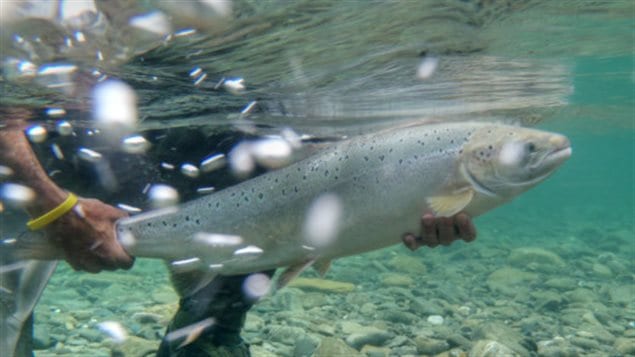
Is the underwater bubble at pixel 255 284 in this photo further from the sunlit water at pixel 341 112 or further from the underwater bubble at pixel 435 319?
the underwater bubble at pixel 435 319

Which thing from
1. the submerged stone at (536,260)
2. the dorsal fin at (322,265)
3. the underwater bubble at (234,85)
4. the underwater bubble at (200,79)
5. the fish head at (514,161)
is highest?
the submerged stone at (536,260)

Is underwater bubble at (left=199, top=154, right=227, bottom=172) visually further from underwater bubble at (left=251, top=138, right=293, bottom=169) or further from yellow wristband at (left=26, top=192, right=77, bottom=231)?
yellow wristband at (left=26, top=192, right=77, bottom=231)

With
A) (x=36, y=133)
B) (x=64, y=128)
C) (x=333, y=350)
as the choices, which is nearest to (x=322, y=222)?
(x=333, y=350)

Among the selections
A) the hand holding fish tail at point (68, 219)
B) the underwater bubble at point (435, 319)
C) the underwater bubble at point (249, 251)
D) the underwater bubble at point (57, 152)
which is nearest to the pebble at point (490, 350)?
the underwater bubble at point (435, 319)

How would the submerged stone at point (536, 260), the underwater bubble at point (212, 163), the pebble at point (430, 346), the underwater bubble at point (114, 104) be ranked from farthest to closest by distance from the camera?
the submerged stone at point (536, 260), the underwater bubble at point (114, 104), the pebble at point (430, 346), the underwater bubble at point (212, 163)

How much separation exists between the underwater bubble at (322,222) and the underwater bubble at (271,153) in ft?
4.39

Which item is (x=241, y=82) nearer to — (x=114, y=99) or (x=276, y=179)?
(x=114, y=99)

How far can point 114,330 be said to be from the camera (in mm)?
7652

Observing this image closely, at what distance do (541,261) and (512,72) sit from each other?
695cm

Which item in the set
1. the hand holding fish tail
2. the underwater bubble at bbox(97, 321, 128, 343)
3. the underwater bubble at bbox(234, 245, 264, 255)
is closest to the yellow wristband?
the hand holding fish tail

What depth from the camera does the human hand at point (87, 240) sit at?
4.20m

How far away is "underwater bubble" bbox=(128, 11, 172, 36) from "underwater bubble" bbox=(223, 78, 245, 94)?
2279 millimetres

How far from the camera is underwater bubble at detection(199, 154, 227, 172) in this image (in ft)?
19.8

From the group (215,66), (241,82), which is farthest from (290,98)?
(215,66)
